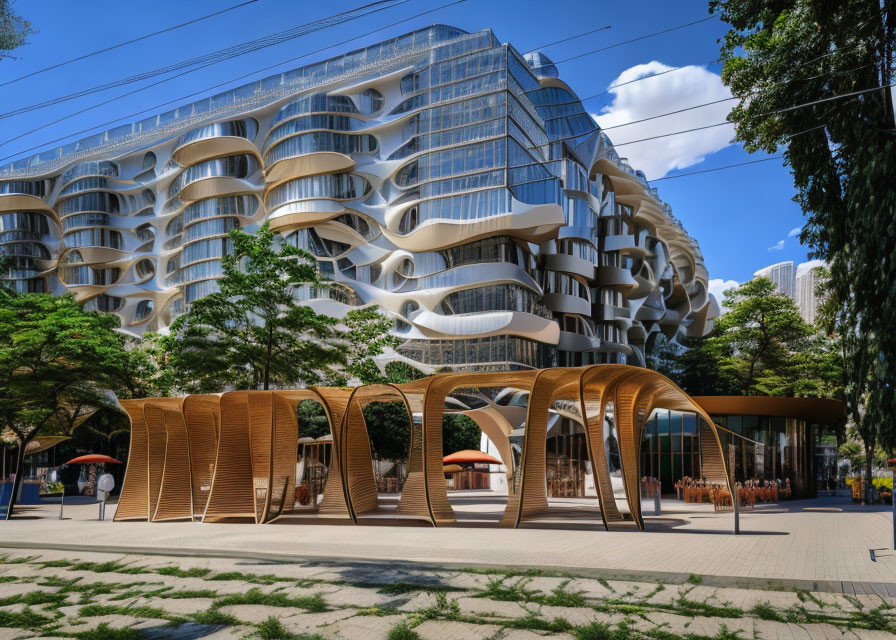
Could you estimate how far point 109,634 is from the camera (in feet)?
24.3

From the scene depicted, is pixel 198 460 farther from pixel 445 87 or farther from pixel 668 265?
pixel 668 265

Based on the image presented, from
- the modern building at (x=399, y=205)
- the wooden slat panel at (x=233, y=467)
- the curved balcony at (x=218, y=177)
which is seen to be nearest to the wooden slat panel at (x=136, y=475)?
the wooden slat panel at (x=233, y=467)

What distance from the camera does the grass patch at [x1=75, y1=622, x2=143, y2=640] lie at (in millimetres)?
7309

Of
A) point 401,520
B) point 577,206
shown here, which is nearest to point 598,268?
point 577,206

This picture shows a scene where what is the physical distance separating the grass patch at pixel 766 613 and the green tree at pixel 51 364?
84.7ft

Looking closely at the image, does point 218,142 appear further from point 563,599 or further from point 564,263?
point 563,599

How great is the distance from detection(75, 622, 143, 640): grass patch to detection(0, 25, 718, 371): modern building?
42305mm

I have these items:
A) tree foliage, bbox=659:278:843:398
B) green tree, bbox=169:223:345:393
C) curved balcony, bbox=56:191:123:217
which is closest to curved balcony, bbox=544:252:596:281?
tree foliage, bbox=659:278:843:398

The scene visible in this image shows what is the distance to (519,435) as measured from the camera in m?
31.6

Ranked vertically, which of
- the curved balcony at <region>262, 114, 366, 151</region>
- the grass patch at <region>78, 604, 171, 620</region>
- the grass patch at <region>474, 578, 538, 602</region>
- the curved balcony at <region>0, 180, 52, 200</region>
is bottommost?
the grass patch at <region>474, 578, 538, 602</region>

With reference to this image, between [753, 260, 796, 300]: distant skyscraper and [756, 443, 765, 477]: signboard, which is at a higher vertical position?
[753, 260, 796, 300]: distant skyscraper

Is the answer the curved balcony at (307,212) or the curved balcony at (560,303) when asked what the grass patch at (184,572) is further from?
the curved balcony at (307,212)

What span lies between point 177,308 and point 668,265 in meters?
57.1

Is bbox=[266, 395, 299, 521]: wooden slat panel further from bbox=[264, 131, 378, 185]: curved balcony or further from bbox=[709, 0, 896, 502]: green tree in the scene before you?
bbox=[264, 131, 378, 185]: curved balcony
